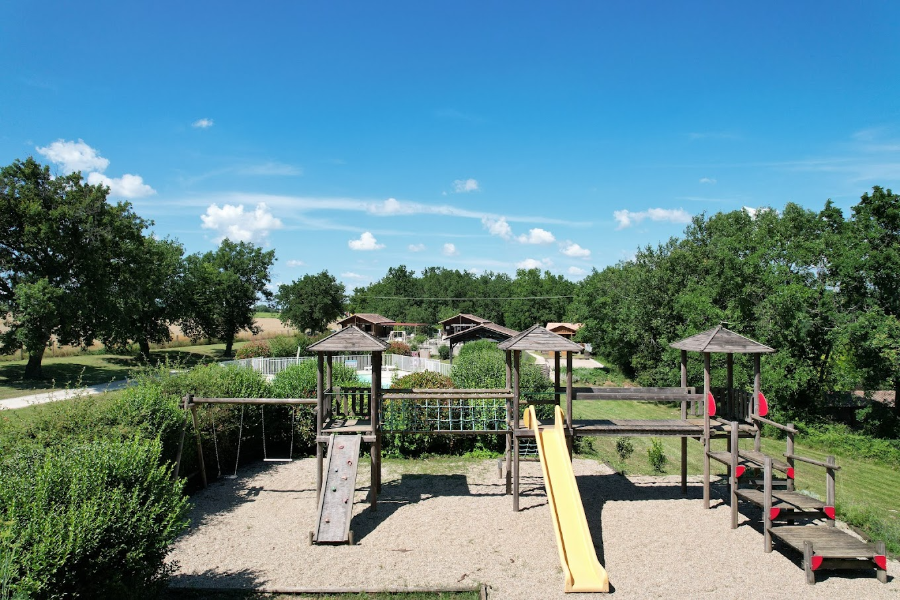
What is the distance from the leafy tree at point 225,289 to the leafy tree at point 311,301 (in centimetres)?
651

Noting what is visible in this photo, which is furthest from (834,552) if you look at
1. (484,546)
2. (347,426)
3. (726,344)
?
(347,426)

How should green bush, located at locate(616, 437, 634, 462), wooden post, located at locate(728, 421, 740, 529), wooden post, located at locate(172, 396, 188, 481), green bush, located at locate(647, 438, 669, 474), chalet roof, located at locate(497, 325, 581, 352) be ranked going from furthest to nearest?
→ green bush, located at locate(616, 437, 634, 462) → green bush, located at locate(647, 438, 669, 474) → wooden post, located at locate(172, 396, 188, 481) → chalet roof, located at locate(497, 325, 581, 352) → wooden post, located at locate(728, 421, 740, 529)

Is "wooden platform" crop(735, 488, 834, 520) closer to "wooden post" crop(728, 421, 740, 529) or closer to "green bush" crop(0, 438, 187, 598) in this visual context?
"wooden post" crop(728, 421, 740, 529)

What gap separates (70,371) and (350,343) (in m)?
27.2

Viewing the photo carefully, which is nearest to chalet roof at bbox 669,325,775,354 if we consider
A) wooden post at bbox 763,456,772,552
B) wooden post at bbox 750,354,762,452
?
wooden post at bbox 750,354,762,452

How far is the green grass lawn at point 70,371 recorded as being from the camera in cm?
2439

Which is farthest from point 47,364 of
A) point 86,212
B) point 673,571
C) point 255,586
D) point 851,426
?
point 851,426

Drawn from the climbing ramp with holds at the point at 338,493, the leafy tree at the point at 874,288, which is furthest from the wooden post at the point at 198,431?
the leafy tree at the point at 874,288

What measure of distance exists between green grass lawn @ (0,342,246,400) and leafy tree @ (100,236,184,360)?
1709mm

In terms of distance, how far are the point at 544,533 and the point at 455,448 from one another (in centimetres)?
550

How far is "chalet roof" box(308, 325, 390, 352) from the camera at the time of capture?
1019cm

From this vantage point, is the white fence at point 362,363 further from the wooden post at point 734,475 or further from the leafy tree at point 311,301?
the leafy tree at point 311,301

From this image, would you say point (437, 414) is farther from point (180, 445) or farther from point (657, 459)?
point (180, 445)

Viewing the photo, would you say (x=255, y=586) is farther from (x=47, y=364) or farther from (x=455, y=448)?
(x=47, y=364)
